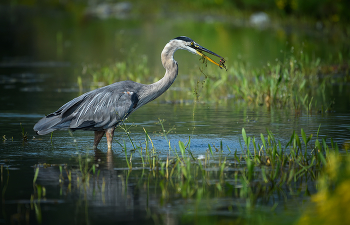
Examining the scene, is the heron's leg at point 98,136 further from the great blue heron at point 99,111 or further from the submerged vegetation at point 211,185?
the submerged vegetation at point 211,185

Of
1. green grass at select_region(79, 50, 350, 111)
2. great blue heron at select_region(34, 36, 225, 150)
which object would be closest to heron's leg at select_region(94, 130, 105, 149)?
great blue heron at select_region(34, 36, 225, 150)

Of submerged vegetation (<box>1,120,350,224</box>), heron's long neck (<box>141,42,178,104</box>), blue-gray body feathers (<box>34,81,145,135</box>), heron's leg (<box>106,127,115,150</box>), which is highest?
heron's long neck (<box>141,42,178,104</box>)

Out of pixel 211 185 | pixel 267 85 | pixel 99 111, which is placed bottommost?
pixel 211 185

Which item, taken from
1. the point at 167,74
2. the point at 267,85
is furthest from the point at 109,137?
the point at 267,85

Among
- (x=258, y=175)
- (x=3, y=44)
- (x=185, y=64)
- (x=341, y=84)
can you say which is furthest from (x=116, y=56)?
(x=258, y=175)

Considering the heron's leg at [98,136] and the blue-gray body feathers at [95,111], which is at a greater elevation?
the blue-gray body feathers at [95,111]

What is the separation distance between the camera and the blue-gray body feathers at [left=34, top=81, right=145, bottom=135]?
28.1 ft

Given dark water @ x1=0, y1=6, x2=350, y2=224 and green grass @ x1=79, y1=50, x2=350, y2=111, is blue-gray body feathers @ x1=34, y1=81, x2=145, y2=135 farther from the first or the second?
green grass @ x1=79, y1=50, x2=350, y2=111

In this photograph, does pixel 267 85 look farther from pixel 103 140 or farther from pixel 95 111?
pixel 95 111

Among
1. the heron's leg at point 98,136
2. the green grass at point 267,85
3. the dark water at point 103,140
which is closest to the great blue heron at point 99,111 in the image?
the heron's leg at point 98,136

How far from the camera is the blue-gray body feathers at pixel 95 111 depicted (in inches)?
337

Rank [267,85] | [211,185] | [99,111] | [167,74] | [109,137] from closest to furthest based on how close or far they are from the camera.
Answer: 1. [211,185]
2. [99,111]
3. [109,137]
4. [167,74]
5. [267,85]

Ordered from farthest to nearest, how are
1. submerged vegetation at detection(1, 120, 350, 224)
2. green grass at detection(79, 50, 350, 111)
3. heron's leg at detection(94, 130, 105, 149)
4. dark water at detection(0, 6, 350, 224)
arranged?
green grass at detection(79, 50, 350, 111) < heron's leg at detection(94, 130, 105, 149) < dark water at detection(0, 6, 350, 224) < submerged vegetation at detection(1, 120, 350, 224)

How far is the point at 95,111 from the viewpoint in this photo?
860cm
